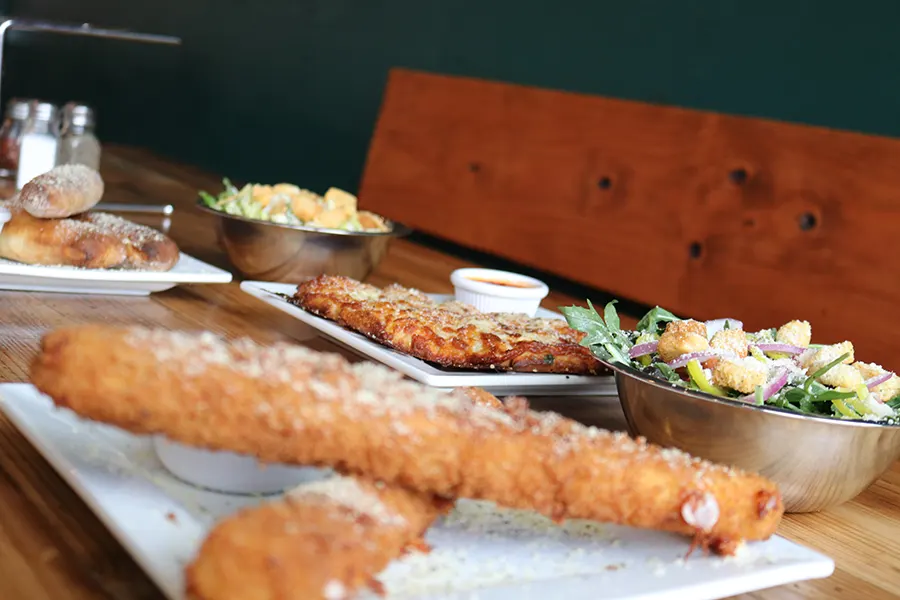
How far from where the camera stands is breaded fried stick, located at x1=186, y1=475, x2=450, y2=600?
0.66m

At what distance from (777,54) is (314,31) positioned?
2775 mm

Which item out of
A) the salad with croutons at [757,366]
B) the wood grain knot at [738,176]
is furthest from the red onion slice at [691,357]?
the wood grain knot at [738,176]

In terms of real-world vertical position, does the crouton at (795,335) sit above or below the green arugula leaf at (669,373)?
above

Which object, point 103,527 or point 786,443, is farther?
point 786,443

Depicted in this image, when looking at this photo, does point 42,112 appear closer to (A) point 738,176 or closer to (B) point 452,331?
(B) point 452,331

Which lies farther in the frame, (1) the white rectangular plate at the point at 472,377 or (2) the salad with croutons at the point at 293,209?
(2) the salad with croutons at the point at 293,209

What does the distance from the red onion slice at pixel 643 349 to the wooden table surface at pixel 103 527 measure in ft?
0.52

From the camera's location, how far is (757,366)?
1.20 metres

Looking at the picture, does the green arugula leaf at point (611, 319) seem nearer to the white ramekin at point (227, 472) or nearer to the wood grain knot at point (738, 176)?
the white ramekin at point (227, 472)

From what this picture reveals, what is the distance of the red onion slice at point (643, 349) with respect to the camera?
4.39 ft

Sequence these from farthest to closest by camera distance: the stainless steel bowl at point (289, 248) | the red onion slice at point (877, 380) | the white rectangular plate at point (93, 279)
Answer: the stainless steel bowl at point (289, 248)
the white rectangular plate at point (93, 279)
the red onion slice at point (877, 380)

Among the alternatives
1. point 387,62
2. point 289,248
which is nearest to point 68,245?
point 289,248

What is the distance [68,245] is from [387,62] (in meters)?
3.15

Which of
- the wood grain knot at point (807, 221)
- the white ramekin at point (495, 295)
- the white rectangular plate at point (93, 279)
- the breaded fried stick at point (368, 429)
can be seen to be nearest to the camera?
the breaded fried stick at point (368, 429)
